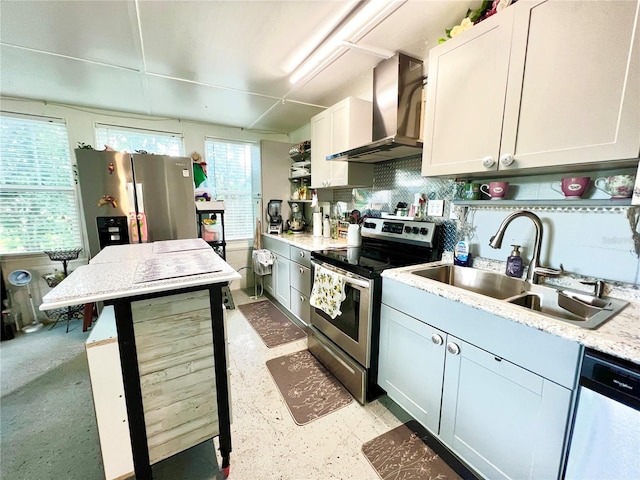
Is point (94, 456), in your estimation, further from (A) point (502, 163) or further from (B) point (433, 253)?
(A) point (502, 163)

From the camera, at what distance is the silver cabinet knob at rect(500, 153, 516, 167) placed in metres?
1.22

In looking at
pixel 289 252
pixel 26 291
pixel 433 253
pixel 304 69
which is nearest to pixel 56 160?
pixel 26 291

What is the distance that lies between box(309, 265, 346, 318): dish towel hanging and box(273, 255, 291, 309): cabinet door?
89 cm

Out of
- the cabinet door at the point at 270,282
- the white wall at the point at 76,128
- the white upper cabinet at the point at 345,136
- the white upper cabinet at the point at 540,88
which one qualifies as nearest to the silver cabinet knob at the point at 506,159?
the white upper cabinet at the point at 540,88

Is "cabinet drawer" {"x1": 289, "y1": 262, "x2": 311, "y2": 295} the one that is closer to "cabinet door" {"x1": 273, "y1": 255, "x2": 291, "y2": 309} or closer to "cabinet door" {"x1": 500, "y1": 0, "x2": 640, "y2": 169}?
"cabinet door" {"x1": 273, "y1": 255, "x2": 291, "y2": 309}

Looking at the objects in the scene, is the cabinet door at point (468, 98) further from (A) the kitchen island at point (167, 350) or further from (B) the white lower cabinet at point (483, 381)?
(A) the kitchen island at point (167, 350)

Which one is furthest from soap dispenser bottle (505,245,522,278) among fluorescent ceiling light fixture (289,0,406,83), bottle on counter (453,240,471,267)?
fluorescent ceiling light fixture (289,0,406,83)

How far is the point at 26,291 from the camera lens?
2852 millimetres

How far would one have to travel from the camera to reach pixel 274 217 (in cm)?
370

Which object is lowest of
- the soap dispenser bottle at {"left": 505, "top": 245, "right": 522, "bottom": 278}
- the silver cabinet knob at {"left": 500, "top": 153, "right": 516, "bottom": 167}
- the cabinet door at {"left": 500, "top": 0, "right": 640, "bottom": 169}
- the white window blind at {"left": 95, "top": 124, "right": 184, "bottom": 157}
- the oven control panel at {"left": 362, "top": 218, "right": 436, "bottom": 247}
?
the soap dispenser bottle at {"left": 505, "top": 245, "right": 522, "bottom": 278}

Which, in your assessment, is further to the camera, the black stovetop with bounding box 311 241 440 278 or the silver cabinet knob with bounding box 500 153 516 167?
the black stovetop with bounding box 311 241 440 278

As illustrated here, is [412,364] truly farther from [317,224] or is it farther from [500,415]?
[317,224]

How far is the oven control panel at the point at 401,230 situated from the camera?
1.87 m

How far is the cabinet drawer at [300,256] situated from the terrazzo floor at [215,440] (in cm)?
99
